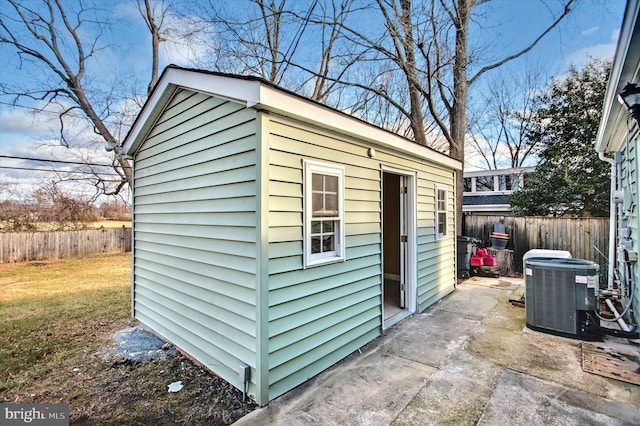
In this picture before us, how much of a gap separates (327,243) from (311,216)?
446mm

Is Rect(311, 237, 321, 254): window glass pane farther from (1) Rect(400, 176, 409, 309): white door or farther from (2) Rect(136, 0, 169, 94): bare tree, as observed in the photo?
(2) Rect(136, 0, 169, 94): bare tree

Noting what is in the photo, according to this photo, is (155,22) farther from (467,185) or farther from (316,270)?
(467,185)

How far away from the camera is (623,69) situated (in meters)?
2.64

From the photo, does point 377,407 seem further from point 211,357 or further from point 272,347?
point 211,357

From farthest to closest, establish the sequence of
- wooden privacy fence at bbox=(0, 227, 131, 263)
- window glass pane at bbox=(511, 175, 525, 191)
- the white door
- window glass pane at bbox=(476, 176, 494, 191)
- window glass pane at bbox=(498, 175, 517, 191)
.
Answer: window glass pane at bbox=(476, 176, 494, 191), window glass pane at bbox=(498, 175, 517, 191), window glass pane at bbox=(511, 175, 525, 191), wooden privacy fence at bbox=(0, 227, 131, 263), the white door

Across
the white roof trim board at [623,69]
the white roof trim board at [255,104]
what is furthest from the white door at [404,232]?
the white roof trim board at [623,69]

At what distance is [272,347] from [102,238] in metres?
13.3

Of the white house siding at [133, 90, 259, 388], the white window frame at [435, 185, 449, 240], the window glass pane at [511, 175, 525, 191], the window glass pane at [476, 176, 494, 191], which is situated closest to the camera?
the white house siding at [133, 90, 259, 388]

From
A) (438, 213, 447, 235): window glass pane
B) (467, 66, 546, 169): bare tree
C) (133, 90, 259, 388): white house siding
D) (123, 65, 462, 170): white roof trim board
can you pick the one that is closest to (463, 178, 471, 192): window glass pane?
(467, 66, 546, 169): bare tree

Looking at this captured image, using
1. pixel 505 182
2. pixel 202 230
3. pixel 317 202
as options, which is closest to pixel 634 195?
pixel 317 202

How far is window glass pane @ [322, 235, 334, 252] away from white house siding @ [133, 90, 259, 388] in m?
0.87

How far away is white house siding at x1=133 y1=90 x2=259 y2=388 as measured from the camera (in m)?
2.70

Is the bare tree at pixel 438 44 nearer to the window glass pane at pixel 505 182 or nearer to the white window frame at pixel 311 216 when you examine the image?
the window glass pane at pixel 505 182

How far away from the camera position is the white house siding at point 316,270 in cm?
264
